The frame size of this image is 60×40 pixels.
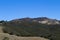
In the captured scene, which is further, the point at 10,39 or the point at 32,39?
the point at 32,39

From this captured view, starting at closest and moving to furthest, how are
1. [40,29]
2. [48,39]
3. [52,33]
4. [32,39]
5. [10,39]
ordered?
[10,39], [32,39], [48,39], [52,33], [40,29]

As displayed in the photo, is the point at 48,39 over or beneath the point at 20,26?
beneath

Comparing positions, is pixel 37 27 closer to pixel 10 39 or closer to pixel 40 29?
pixel 40 29

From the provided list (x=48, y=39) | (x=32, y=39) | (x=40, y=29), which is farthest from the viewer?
(x=40, y=29)

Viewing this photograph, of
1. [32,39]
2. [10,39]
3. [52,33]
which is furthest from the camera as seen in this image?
[52,33]

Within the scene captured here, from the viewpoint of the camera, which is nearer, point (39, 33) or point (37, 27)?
point (39, 33)

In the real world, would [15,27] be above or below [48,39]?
above

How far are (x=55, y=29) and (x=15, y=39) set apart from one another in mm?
10317

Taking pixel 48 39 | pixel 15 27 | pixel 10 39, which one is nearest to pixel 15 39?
pixel 10 39

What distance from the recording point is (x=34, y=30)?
34812 mm

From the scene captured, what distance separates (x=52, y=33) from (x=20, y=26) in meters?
6.27

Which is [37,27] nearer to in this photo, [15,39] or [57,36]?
[57,36]

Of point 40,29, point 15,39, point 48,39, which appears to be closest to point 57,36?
point 48,39

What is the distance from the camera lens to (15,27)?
114 ft
